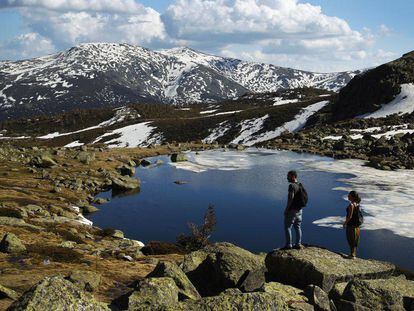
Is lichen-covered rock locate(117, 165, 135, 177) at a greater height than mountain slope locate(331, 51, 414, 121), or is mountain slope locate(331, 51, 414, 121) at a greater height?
mountain slope locate(331, 51, 414, 121)

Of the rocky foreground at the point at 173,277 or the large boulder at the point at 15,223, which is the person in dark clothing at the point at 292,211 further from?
the large boulder at the point at 15,223

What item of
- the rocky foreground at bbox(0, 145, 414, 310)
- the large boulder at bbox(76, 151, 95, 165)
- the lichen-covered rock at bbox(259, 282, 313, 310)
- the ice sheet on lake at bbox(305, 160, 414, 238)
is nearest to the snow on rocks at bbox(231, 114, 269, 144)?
the ice sheet on lake at bbox(305, 160, 414, 238)

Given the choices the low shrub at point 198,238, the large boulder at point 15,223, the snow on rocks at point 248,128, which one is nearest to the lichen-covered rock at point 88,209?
the large boulder at point 15,223

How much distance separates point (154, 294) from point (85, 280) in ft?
14.2


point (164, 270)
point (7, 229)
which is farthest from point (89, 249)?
point (164, 270)

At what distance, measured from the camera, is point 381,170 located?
59.8m

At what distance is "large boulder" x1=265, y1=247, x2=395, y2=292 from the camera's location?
15211 millimetres

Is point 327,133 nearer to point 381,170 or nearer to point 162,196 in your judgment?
point 381,170

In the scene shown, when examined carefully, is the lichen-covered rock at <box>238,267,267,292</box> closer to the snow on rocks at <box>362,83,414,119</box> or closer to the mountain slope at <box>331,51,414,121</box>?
the snow on rocks at <box>362,83,414,119</box>

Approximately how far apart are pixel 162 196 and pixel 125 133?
344 feet

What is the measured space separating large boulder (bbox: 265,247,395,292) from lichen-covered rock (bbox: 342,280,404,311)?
5.17 ft

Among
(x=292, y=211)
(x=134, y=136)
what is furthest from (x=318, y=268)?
(x=134, y=136)

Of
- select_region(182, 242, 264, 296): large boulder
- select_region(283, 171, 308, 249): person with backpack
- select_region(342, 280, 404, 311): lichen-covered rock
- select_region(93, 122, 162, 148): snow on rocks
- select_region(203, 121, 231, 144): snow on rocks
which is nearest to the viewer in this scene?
select_region(342, 280, 404, 311): lichen-covered rock

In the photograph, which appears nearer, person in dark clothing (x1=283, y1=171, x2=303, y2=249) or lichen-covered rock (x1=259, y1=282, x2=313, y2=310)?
lichen-covered rock (x1=259, y1=282, x2=313, y2=310)
